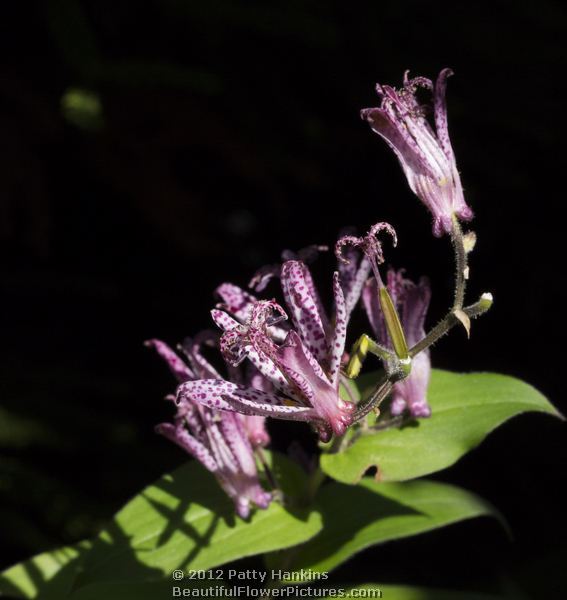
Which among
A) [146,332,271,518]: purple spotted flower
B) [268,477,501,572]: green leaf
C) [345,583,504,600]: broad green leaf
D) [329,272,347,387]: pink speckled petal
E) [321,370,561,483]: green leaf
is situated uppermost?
[329,272,347,387]: pink speckled petal

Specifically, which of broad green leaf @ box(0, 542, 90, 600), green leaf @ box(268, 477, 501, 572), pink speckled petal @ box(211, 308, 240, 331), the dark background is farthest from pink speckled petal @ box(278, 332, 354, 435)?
the dark background

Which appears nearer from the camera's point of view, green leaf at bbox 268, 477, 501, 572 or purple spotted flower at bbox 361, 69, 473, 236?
purple spotted flower at bbox 361, 69, 473, 236

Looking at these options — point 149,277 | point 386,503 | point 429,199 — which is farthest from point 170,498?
point 149,277

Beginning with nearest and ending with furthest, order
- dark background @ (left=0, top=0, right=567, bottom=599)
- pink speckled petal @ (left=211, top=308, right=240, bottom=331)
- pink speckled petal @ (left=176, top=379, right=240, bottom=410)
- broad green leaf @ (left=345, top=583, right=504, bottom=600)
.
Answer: pink speckled petal @ (left=176, top=379, right=240, bottom=410) < pink speckled petal @ (left=211, top=308, right=240, bottom=331) < broad green leaf @ (left=345, top=583, right=504, bottom=600) < dark background @ (left=0, top=0, right=567, bottom=599)

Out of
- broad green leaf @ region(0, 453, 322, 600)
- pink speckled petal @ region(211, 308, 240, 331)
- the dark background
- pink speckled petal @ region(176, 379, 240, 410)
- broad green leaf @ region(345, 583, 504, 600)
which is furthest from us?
the dark background

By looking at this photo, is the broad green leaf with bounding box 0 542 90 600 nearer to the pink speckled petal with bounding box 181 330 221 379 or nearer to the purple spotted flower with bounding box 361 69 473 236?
the pink speckled petal with bounding box 181 330 221 379

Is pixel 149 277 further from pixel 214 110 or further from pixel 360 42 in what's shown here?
pixel 360 42
